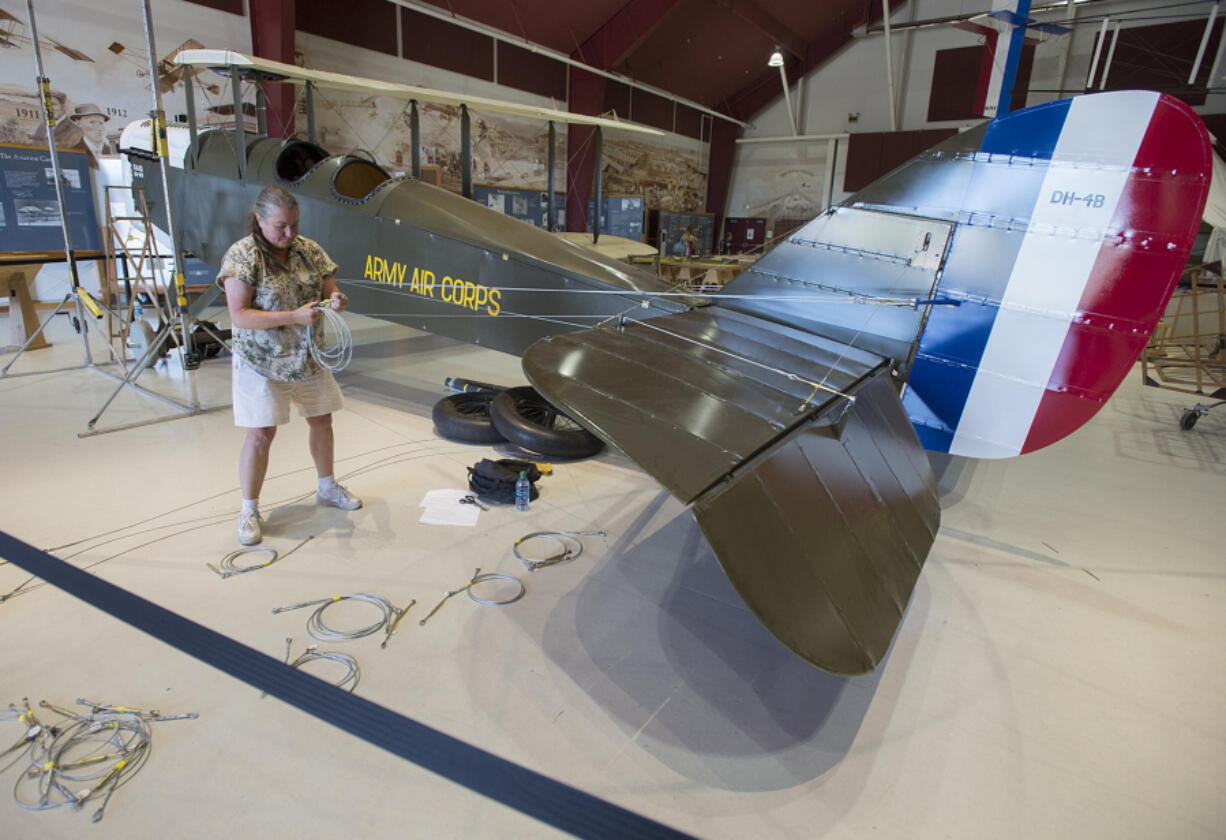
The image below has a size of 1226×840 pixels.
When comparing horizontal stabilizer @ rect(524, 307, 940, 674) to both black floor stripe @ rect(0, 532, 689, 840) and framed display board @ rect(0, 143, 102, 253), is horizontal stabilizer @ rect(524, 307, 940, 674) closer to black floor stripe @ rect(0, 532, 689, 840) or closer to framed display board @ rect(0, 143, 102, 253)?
black floor stripe @ rect(0, 532, 689, 840)

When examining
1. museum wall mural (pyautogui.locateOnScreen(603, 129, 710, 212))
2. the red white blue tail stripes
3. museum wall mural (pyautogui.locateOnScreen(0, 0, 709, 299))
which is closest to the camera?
the red white blue tail stripes

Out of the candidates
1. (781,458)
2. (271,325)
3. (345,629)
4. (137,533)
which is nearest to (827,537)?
(781,458)

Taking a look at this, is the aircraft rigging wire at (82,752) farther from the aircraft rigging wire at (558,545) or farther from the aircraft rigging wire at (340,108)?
the aircraft rigging wire at (340,108)

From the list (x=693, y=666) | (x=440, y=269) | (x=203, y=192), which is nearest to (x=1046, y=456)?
(x=693, y=666)

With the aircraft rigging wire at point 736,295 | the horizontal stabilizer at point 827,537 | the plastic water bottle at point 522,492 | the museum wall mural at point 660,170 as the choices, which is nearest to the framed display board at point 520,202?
the museum wall mural at point 660,170

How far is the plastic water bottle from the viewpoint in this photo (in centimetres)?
394

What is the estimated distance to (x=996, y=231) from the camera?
2963 mm

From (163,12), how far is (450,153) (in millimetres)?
5480

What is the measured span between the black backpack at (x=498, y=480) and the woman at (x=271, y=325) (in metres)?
1.01

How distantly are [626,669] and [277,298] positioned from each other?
8.02 ft

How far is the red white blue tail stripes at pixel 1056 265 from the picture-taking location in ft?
8.44

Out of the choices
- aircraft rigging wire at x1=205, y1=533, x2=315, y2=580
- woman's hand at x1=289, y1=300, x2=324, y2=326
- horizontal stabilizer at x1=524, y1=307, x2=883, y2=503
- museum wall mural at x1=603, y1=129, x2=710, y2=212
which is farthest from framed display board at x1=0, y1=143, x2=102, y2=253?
museum wall mural at x1=603, y1=129, x2=710, y2=212

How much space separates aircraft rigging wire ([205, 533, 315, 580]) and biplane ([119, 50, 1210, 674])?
6.27ft

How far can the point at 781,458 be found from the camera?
6.23 feet
